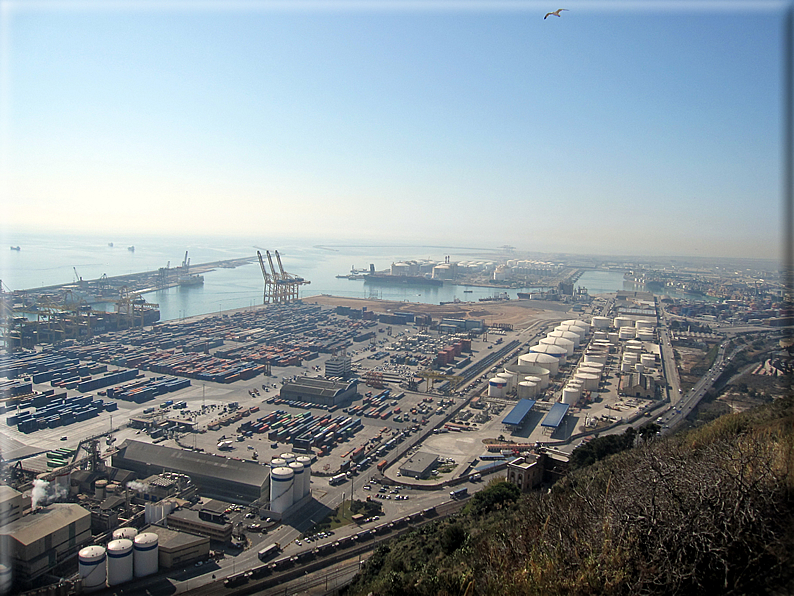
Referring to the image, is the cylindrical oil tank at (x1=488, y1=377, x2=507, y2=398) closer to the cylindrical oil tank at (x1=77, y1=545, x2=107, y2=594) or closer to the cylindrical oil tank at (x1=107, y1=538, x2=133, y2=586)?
the cylindrical oil tank at (x1=107, y1=538, x2=133, y2=586)

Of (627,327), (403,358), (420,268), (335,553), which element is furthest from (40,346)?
(420,268)

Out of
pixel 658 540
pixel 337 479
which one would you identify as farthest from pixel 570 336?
pixel 658 540

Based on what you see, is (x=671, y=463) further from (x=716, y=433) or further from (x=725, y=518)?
(x=716, y=433)

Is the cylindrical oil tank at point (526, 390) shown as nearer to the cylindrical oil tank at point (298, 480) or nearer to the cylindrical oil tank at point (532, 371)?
the cylindrical oil tank at point (532, 371)

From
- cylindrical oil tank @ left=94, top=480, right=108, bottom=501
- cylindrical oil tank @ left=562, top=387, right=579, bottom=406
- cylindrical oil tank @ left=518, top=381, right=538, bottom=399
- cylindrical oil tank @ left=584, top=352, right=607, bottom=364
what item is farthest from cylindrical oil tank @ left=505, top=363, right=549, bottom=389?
cylindrical oil tank @ left=94, top=480, right=108, bottom=501

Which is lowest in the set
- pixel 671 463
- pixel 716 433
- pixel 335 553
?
pixel 335 553

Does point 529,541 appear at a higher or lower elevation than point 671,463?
lower

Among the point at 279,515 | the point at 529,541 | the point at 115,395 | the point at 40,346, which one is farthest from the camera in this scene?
the point at 40,346

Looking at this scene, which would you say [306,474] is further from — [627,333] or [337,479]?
[627,333]
